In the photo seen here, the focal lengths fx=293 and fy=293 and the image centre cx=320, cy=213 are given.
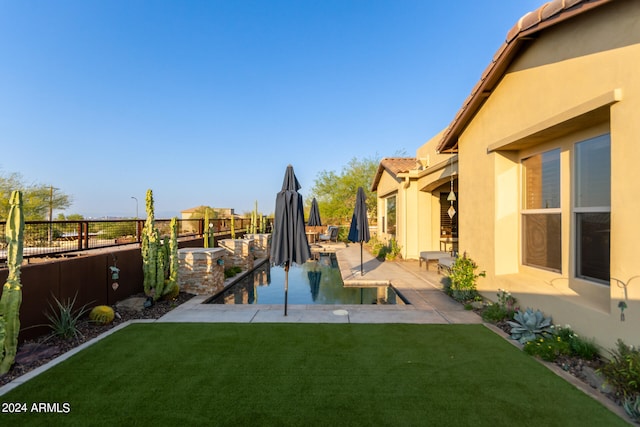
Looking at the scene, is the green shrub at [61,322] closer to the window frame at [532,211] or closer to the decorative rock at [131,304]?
the decorative rock at [131,304]

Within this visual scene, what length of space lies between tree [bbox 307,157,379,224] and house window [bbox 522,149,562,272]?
22.4 m

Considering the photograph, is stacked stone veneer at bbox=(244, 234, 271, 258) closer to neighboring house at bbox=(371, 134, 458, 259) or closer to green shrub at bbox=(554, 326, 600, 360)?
neighboring house at bbox=(371, 134, 458, 259)

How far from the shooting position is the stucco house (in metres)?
3.26

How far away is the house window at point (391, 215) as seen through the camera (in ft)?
49.8

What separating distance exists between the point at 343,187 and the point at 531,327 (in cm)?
2537

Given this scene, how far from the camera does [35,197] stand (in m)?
29.2

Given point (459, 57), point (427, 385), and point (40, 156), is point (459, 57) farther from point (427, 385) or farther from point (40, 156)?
point (40, 156)

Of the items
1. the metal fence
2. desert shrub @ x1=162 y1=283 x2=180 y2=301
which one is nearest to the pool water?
desert shrub @ x1=162 y1=283 x2=180 y2=301

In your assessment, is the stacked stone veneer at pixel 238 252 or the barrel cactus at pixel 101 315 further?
the stacked stone veneer at pixel 238 252

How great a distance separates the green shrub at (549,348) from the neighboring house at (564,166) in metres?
0.32

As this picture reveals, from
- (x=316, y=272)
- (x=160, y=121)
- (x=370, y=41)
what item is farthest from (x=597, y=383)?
(x=160, y=121)

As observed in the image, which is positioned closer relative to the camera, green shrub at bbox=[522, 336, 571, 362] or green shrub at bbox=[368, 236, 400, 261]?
green shrub at bbox=[522, 336, 571, 362]

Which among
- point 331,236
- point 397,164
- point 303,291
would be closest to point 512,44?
point 303,291

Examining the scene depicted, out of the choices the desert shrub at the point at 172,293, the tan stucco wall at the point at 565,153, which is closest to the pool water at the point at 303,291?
the desert shrub at the point at 172,293
